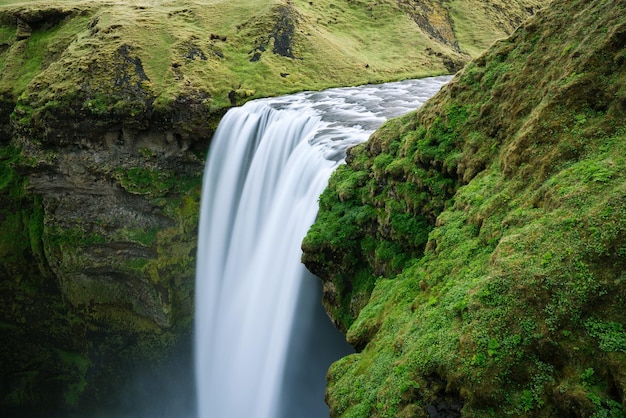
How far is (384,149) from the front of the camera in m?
12.1

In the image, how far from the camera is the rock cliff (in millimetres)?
24578

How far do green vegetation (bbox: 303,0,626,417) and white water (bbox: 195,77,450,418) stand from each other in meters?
2.92

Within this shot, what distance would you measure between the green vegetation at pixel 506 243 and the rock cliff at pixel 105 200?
15.7 m

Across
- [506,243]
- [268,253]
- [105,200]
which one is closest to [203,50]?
[105,200]

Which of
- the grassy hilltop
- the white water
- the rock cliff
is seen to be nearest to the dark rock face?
the rock cliff

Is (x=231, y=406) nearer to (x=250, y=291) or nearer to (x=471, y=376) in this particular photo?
(x=250, y=291)

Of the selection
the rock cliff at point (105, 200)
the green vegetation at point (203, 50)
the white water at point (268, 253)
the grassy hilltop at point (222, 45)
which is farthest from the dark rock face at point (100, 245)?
the white water at point (268, 253)

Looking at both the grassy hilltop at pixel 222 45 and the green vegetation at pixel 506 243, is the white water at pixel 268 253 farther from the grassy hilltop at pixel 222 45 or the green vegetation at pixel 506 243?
the grassy hilltop at pixel 222 45

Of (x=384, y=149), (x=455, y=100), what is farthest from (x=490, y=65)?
(x=384, y=149)

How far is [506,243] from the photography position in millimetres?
6410

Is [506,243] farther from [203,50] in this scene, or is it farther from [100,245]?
[203,50]

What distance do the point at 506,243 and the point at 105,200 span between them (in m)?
23.4

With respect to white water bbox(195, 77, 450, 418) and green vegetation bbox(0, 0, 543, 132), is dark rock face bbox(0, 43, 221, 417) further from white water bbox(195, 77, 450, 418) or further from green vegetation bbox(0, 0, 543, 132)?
white water bbox(195, 77, 450, 418)

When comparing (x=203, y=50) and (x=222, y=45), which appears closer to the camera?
(x=203, y=50)
